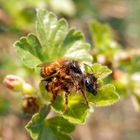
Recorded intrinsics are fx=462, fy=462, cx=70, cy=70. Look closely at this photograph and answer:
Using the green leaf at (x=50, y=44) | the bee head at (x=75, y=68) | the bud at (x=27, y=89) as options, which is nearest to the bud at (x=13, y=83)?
the bud at (x=27, y=89)

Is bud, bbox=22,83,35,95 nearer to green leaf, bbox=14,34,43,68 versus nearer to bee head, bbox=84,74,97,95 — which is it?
green leaf, bbox=14,34,43,68

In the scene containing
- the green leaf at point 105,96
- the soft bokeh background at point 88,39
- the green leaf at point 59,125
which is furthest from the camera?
the soft bokeh background at point 88,39

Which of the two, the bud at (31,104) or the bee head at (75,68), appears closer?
the bee head at (75,68)

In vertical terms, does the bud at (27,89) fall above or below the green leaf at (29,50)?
below

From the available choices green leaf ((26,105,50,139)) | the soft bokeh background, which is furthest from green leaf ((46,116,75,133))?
the soft bokeh background

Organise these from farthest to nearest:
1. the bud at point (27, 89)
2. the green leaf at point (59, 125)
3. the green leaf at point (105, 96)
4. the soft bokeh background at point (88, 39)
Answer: the soft bokeh background at point (88, 39) < the bud at point (27, 89) < the green leaf at point (59, 125) < the green leaf at point (105, 96)

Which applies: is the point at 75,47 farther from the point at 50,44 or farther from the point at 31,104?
the point at 31,104

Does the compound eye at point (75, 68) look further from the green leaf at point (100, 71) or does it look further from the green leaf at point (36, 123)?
the green leaf at point (36, 123)
